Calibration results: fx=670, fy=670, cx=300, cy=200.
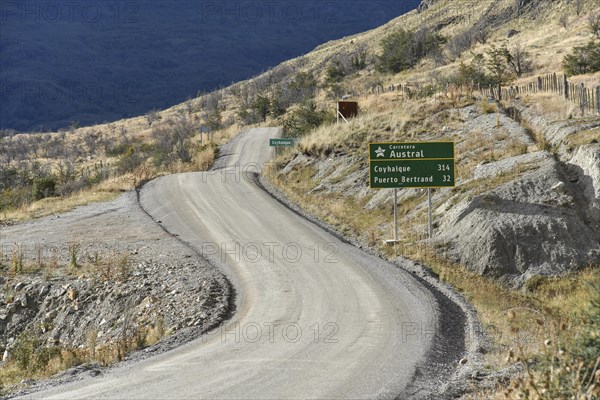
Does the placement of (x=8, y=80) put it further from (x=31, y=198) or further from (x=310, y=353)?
(x=310, y=353)

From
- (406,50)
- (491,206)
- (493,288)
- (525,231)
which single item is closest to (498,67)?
(491,206)

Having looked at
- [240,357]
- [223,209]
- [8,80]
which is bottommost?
[240,357]

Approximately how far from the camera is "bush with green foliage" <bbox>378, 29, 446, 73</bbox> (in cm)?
7706

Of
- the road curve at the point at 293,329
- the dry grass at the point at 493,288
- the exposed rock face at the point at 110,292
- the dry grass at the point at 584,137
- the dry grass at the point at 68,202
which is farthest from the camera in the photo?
the dry grass at the point at 68,202

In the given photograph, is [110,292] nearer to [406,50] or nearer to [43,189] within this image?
[43,189]

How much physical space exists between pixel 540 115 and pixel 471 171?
6128 mm

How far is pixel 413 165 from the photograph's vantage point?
1862 cm

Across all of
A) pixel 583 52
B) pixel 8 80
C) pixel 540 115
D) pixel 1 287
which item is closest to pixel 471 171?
pixel 540 115

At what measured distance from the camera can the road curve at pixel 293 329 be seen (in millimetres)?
9031

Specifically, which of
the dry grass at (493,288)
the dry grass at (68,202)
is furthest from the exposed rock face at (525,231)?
the dry grass at (68,202)

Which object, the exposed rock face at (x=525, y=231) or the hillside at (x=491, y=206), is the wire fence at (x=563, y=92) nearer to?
the hillside at (x=491, y=206)

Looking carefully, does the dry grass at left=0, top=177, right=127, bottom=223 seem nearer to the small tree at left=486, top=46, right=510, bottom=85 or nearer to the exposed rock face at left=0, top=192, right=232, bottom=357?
the exposed rock face at left=0, top=192, right=232, bottom=357

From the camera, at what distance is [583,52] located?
4353cm

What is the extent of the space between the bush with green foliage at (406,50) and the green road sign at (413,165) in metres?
59.9
